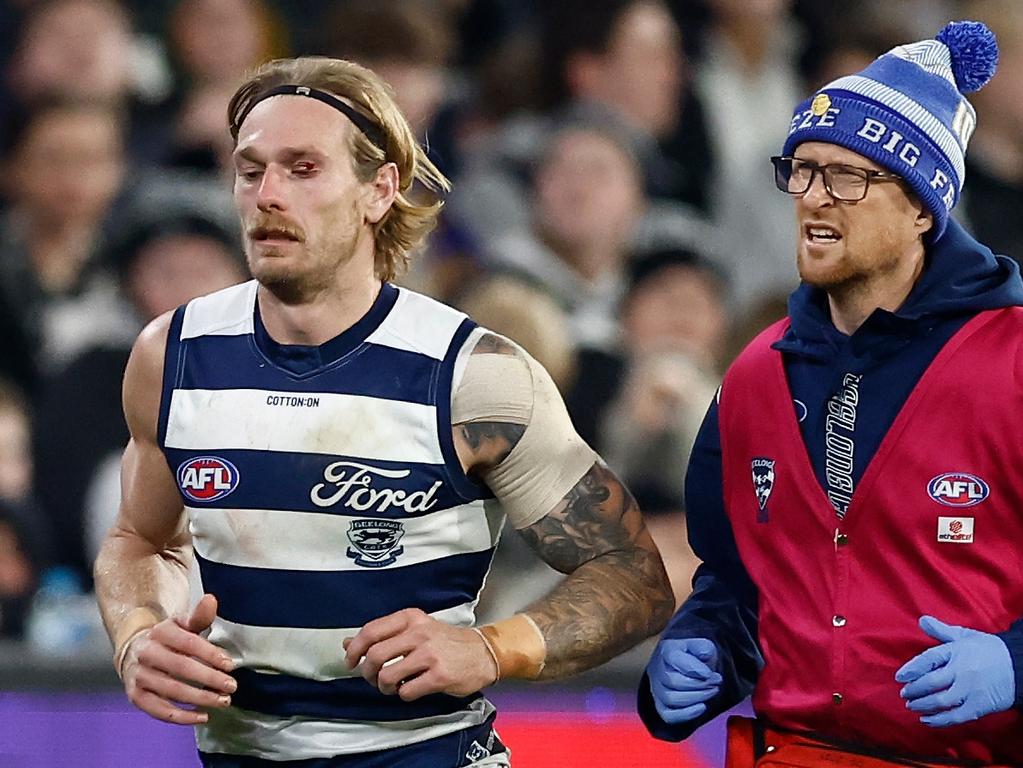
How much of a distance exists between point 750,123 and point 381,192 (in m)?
3.90

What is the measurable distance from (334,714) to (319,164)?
3.26 ft

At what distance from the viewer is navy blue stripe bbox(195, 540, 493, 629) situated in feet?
10.9

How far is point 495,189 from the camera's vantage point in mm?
6941

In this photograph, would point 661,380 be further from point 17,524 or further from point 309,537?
point 309,537

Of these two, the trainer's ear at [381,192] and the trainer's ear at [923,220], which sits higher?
the trainer's ear at [381,192]

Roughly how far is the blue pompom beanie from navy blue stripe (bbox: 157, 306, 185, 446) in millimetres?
1189

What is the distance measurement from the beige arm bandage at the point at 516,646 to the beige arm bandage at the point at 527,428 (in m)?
0.22

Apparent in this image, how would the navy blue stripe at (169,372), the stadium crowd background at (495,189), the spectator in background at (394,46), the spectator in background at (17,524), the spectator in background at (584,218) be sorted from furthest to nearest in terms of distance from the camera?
the spectator in background at (394,46) < the spectator in background at (584,218) < the stadium crowd background at (495,189) < the spectator in background at (17,524) < the navy blue stripe at (169,372)

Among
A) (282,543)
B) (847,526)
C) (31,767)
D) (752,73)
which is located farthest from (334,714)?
(752,73)

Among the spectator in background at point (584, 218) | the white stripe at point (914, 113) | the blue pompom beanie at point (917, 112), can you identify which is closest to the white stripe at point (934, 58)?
the blue pompom beanie at point (917, 112)

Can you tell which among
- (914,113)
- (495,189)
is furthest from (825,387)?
(495,189)

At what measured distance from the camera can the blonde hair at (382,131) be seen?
3520mm

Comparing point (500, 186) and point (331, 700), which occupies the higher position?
point (500, 186)

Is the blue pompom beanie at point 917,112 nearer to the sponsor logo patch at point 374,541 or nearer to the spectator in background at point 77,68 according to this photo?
the sponsor logo patch at point 374,541
